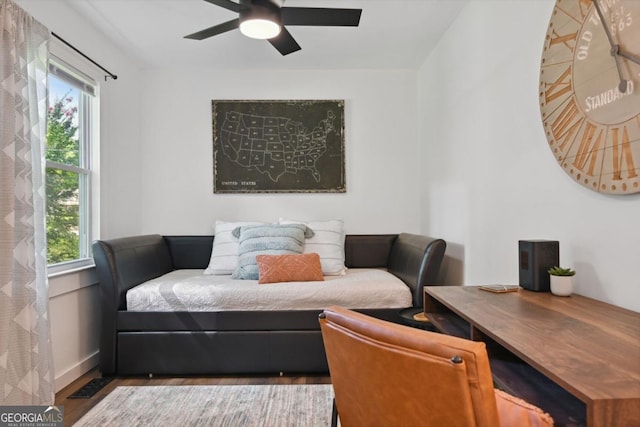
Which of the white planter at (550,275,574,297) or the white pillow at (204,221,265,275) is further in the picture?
the white pillow at (204,221,265,275)

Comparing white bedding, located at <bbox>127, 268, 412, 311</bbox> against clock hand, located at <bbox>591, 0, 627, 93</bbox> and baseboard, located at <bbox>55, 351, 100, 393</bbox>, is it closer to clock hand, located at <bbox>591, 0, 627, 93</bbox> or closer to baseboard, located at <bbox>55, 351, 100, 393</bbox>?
baseboard, located at <bbox>55, 351, 100, 393</bbox>

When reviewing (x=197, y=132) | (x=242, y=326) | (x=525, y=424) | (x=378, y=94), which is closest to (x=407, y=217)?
(x=378, y=94)

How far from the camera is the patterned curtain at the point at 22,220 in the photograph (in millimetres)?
1691

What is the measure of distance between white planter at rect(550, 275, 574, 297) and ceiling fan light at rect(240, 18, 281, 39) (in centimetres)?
186

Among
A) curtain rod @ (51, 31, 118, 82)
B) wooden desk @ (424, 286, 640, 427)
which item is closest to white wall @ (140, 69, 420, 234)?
curtain rod @ (51, 31, 118, 82)

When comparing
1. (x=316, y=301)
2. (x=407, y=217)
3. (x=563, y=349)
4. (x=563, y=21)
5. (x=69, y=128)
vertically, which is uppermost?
(x=563, y=21)

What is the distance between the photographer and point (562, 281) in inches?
54.5

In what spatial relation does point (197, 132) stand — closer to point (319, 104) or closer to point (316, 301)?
point (319, 104)

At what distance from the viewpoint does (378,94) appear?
361 centimetres

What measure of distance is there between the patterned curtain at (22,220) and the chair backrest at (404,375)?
165 centimetres

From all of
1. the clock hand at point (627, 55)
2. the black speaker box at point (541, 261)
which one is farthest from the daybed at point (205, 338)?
the clock hand at point (627, 55)

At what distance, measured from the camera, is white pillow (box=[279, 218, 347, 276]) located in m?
3.06

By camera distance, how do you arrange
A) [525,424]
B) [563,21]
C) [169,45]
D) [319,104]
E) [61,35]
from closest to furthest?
[525,424] < [563,21] < [61,35] < [169,45] < [319,104]

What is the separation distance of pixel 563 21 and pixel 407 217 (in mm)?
2285
